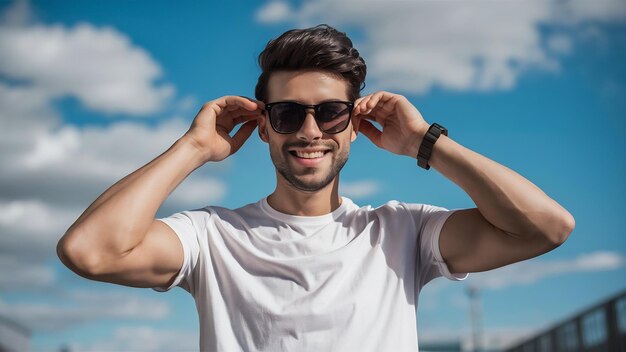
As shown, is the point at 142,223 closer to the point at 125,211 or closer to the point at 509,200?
the point at 125,211

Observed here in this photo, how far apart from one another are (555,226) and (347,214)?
37.5 inches

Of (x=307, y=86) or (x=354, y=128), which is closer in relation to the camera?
(x=307, y=86)

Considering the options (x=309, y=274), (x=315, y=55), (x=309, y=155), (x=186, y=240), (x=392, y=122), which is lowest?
(x=309, y=274)

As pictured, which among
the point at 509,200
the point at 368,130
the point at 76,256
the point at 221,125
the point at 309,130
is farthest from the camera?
the point at 368,130

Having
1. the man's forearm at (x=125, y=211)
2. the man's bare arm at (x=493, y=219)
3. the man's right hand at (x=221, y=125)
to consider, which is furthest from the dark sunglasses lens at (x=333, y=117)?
the man's forearm at (x=125, y=211)

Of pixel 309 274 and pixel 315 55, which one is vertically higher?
pixel 315 55

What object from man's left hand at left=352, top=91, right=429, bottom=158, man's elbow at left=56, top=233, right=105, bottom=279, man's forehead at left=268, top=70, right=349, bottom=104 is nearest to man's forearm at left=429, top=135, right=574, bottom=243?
man's left hand at left=352, top=91, right=429, bottom=158

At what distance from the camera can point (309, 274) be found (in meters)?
3.33

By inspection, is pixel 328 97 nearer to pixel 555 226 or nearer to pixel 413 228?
pixel 413 228

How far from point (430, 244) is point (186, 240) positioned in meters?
1.11

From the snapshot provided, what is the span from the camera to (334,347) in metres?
3.15

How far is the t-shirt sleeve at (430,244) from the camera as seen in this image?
344cm

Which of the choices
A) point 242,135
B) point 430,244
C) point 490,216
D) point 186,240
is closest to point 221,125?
point 242,135

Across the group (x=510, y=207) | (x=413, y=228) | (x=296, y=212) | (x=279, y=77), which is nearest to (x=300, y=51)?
(x=279, y=77)
